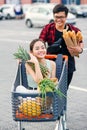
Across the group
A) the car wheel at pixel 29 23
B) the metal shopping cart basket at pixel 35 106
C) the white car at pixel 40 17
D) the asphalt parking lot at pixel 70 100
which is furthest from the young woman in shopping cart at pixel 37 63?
the car wheel at pixel 29 23

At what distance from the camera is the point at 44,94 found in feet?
16.2

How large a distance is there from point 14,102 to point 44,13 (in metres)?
27.5

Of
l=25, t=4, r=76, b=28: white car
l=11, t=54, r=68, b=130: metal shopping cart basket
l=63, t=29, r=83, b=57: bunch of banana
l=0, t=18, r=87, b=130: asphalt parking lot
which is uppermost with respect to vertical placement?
l=63, t=29, r=83, b=57: bunch of banana

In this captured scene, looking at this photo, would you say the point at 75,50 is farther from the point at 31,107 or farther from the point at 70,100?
the point at 70,100

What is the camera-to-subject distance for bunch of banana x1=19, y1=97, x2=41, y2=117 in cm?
497

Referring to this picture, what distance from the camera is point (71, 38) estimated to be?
5.95 m

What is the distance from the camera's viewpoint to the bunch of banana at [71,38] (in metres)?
5.89

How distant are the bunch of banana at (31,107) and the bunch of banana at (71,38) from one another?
1243mm

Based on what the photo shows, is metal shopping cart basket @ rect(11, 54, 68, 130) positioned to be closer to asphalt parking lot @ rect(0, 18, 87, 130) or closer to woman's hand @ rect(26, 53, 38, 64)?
woman's hand @ rect(26, 53, 38, 64)

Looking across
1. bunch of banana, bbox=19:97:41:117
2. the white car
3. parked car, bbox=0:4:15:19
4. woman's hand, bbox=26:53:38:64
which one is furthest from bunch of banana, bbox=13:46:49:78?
parked car, bbox=0:4:15:19

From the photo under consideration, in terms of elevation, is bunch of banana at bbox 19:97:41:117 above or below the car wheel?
above

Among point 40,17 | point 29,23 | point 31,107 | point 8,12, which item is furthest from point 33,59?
point 8,12

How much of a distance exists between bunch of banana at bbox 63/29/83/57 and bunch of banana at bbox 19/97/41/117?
1243 mm

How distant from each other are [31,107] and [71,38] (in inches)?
52.8
